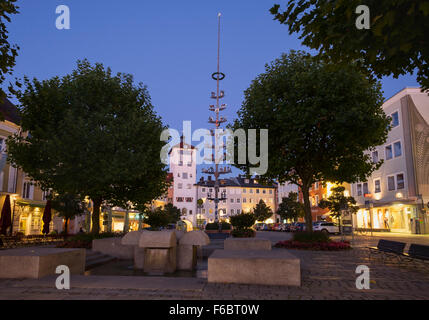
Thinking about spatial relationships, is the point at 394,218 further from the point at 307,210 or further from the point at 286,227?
the point at 307,210

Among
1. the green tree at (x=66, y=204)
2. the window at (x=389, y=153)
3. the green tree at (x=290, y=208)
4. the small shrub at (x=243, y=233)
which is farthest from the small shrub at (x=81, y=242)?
the green tree at (x=290, y=208)

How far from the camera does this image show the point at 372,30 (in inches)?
258

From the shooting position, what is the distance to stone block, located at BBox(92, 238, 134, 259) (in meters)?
14.8

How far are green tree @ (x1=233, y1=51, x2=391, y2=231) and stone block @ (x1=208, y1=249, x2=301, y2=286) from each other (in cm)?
1064

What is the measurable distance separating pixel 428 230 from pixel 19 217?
41023 mm

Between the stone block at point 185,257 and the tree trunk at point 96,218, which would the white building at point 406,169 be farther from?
the stone block at point 185,257

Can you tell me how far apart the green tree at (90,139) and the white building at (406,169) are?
28.7 meters

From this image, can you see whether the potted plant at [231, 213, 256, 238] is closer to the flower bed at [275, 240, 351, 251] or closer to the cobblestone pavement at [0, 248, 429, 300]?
the flower bed at [275, 240, 351, 251]

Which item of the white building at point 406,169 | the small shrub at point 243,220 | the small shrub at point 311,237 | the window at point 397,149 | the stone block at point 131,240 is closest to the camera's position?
the stone block at point 131,240

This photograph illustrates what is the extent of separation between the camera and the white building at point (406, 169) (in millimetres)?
36875

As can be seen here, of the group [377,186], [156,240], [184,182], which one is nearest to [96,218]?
[156,240]

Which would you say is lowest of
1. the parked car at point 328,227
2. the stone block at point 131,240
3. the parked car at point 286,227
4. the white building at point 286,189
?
the parked car at point 286,227

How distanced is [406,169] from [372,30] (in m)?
37.3
